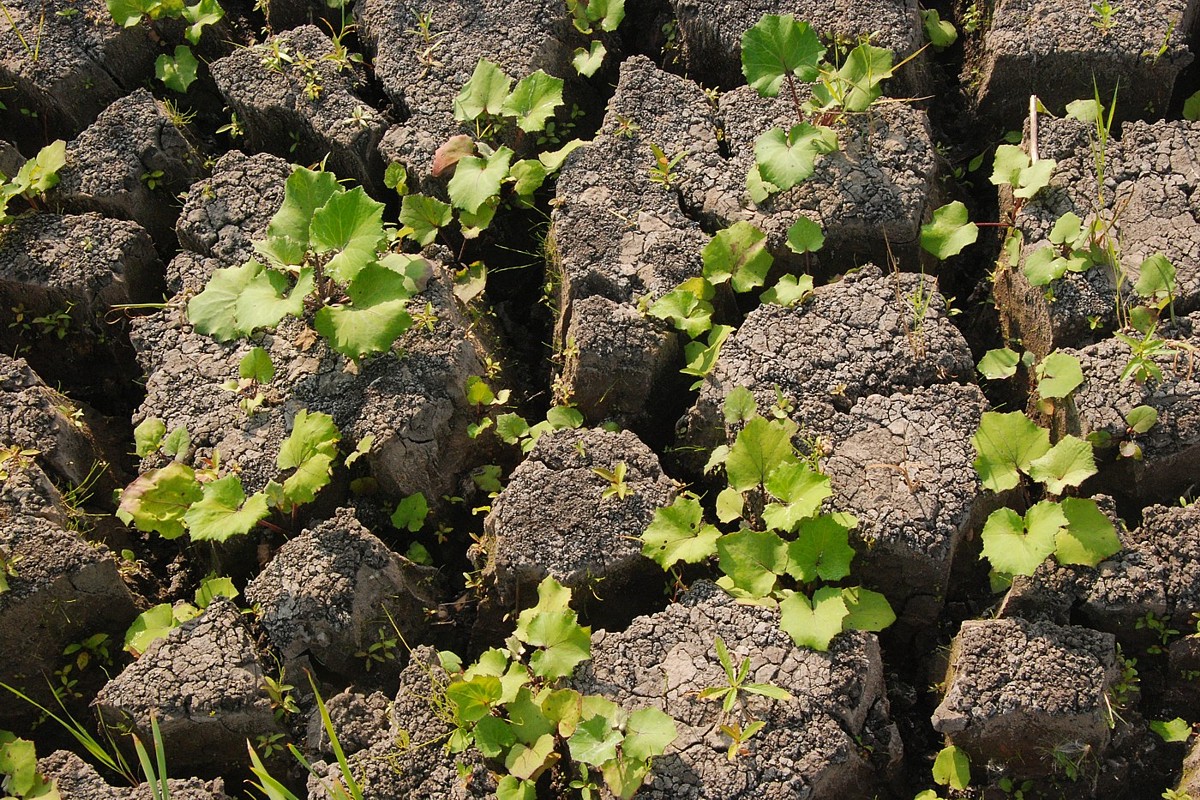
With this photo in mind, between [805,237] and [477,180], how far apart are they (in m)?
0.93

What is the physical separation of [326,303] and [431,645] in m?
0.97

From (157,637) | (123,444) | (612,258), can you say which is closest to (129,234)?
(123,444)

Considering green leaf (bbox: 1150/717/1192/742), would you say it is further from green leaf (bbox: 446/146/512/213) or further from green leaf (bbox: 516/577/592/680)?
green leaf (bbox: 446/146/512/213)

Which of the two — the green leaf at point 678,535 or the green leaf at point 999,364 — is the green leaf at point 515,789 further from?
the green leaf at point 999,364

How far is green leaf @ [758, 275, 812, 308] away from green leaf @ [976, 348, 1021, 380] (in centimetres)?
48

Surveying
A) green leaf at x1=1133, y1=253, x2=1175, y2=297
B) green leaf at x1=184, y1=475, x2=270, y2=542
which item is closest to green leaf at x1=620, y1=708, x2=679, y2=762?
green leaf at x1=184, y1=475, x2=270, y2=542

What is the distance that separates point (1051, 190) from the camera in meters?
2.80

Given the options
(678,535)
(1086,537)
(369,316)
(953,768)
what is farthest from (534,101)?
(953,768)

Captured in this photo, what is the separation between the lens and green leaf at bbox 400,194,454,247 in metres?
3.03

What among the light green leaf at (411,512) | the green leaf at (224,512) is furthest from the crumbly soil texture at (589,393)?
the green leaf at (224,512)

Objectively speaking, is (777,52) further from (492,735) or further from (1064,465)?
(492,735)

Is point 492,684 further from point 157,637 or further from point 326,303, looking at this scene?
point 326,303

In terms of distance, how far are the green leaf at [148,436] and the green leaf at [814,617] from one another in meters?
1.67

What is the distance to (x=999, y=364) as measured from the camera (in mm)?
2723
